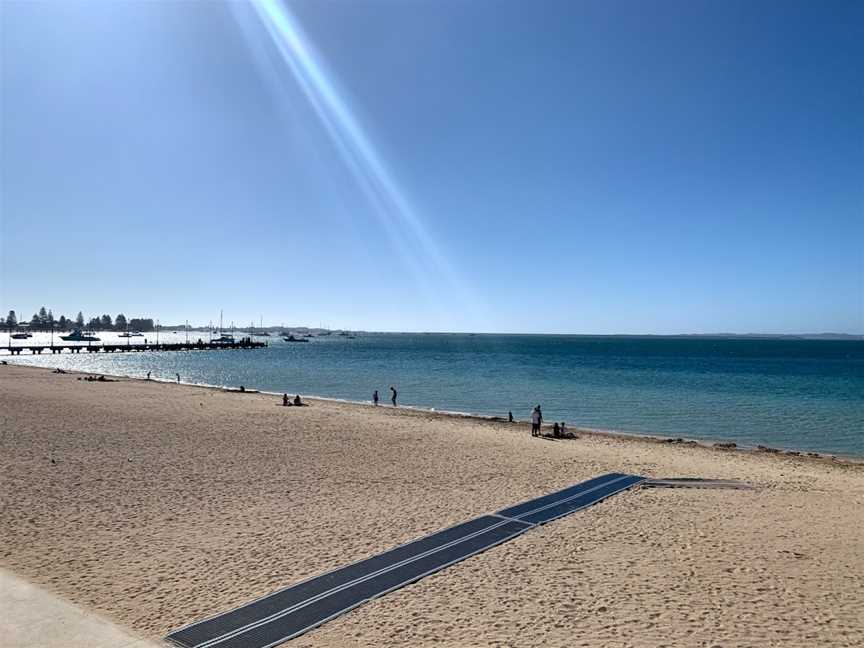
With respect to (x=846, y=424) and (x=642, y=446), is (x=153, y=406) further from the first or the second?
(x=846, y=424)

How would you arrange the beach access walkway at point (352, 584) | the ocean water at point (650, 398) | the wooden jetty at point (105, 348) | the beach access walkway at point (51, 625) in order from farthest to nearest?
1. the wooden jetty at point (105, 348)
2. the ocean water at point (650, 398)
3. the beach access walkway at point (352, 584)
4. the beach access walkway at point (51, 625)

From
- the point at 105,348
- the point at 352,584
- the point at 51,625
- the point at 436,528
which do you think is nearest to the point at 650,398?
the point at 436,528

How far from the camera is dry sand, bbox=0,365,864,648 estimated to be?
590 cm

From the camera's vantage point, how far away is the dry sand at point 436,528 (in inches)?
232

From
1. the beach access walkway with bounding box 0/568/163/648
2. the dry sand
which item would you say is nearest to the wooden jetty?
the dry sand

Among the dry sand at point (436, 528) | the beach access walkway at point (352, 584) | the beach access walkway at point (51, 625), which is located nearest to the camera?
the beach access walkway at point (51, 625)

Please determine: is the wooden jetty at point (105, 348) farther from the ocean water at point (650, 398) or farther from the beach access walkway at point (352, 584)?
A: the beach access walkway at point (352, 584)

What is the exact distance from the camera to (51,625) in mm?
5289

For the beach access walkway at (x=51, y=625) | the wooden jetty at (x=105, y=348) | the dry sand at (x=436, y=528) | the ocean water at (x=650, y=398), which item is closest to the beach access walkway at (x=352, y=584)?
the dry sand at (x=436, y=528)

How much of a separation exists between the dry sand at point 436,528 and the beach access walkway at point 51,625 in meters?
0.26

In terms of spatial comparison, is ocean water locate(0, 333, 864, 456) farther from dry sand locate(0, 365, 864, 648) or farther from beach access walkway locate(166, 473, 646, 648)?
beach access walkway locate(166, 473, 646, 648)

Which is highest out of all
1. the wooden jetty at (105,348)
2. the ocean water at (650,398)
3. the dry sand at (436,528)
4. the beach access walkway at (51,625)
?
the wooden jetty at (105,348)

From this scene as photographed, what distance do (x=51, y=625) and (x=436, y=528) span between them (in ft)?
17.2

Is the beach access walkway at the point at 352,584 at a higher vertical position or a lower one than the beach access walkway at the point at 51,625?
lower
